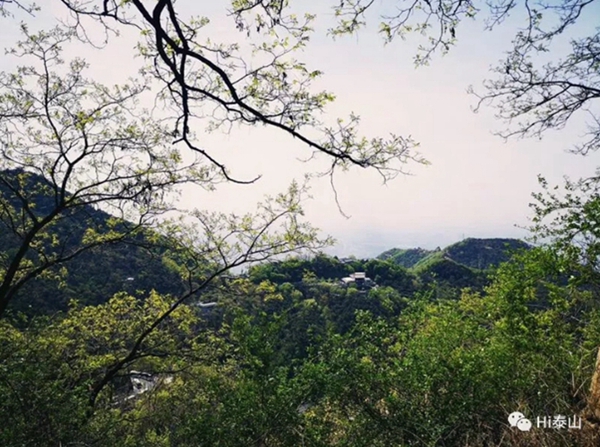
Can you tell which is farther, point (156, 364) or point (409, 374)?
point (156, 364)

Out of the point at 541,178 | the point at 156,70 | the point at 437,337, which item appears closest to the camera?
the point at 156,70

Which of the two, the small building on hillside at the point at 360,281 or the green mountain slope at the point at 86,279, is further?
the small building on hillside at the point at 360,281

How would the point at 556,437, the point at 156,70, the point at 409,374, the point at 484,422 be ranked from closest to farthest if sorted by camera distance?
the point at 156,70 < the point at 556,437 < the point at 484,422 < the point at 409,374

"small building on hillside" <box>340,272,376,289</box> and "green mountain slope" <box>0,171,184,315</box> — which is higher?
"green mountain slope" <box>0,171,184,315</box>

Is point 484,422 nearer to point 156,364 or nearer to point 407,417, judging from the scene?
point 407,417

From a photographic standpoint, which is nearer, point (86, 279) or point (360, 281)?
point (86, 279)

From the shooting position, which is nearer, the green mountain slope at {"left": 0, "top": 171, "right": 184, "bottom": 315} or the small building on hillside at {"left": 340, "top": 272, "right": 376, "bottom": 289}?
the green mountain slope at {"left": 0, "top": 171, "right": 184, "bottom": 315}

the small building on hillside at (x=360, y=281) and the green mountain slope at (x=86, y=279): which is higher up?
the green mountain slope at (x=86, y=279)

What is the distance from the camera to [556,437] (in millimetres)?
3553

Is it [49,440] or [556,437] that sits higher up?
[556,437]

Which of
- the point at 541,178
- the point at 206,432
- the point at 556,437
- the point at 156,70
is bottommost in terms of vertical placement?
the point at 206,432

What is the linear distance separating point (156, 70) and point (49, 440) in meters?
4.77

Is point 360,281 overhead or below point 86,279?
below

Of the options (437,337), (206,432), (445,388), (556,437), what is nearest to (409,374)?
(445,388)
